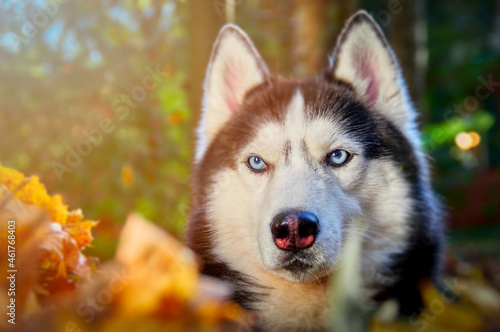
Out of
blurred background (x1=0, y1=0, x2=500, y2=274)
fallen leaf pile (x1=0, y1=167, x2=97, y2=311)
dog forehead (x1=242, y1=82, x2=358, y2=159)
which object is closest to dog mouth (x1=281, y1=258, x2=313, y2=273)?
dog forehead (x1=242, y1=82, x2=358, y2=159)

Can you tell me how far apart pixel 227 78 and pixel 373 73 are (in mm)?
926

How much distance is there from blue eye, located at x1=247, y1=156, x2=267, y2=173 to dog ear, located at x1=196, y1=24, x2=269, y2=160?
1.89ft

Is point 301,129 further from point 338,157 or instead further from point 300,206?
point 300,206

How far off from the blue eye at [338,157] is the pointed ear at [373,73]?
0.57m

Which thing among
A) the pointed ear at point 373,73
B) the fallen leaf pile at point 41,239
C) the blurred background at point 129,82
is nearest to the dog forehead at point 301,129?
the pointed ear at point 373,73

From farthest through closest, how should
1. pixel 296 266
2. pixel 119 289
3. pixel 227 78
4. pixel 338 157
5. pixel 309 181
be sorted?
1. pixel 227 78
2. pixel 338 157
3. pixel 309 181
4. pixel 296 266
5. pixel 119 289

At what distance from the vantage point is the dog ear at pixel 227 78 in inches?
105

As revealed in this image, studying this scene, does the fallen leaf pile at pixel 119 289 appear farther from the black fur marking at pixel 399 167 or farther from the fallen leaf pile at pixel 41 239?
the black fur marking at pixel 399 167

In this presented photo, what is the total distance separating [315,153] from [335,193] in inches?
9.4

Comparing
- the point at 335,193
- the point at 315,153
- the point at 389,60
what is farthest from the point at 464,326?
the point at 389,60

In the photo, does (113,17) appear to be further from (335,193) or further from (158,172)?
(335,193)

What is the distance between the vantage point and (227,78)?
285 cm

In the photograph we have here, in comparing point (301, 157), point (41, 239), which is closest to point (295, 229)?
point (301, 157)

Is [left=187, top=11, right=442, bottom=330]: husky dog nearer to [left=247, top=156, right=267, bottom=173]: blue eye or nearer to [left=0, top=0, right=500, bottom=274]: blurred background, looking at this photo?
[left=247, top=156, right=267, bottom=173]: blue eye
